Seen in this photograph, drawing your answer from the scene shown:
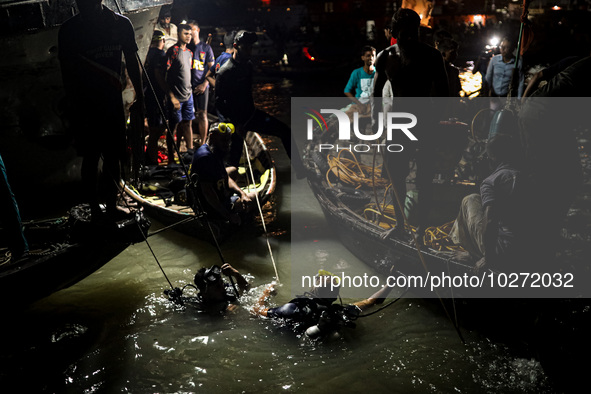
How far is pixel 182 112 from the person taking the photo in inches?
365

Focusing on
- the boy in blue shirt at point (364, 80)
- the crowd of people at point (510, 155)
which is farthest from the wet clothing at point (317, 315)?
the boy in blue shirt at point (364, 80)


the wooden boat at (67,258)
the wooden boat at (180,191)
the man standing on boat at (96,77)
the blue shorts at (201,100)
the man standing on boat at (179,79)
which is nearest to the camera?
the man standing on boat at (96,77)

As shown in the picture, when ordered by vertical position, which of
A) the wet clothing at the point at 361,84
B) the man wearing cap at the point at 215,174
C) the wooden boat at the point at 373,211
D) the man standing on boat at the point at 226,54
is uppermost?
the man standing on boat at the point at 226,54

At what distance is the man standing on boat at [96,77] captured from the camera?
4.37 metres

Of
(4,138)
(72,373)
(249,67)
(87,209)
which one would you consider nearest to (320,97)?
(249,67)

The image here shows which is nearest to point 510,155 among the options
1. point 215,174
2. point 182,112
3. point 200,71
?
point 215,174

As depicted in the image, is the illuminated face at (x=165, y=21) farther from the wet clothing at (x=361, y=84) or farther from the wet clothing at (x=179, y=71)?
the wet clothing at (x=361, y=84)

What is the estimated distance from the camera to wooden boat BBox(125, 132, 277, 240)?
6.82 metres

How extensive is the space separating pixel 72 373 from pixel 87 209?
1.86m

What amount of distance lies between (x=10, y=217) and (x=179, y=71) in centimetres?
505

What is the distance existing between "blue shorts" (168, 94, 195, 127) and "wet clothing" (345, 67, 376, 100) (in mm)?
3084

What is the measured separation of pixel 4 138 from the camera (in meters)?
7.39

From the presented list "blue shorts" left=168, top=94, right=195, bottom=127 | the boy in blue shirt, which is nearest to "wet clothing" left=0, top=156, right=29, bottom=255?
"blue shorts" left=168, top=94, right=195, bottom=127

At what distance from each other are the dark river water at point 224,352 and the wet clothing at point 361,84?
15.7ft
